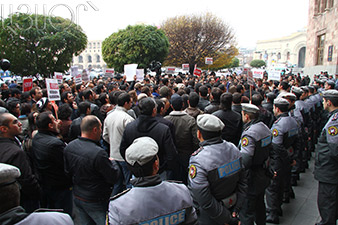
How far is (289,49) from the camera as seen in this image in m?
75.0

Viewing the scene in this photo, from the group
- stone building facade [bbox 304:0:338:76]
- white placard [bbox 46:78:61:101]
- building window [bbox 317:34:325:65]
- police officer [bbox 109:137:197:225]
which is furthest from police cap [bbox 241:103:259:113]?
building window [bbox 317:34:325:65]

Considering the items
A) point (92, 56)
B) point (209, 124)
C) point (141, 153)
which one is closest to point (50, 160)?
point (141, 153)

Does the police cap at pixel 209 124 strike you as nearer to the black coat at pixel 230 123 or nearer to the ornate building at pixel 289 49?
the black coat at pixel 230 123

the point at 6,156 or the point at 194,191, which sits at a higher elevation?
the point at 6,156

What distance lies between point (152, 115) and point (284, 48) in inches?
A: 3293

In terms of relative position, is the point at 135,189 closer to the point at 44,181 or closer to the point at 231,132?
the point at 44,181

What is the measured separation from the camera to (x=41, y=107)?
18.3 ft

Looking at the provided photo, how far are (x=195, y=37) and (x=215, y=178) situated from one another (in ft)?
83.5

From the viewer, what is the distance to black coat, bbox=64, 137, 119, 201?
9.83ft

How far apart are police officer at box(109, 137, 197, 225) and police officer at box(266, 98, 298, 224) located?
8.60ft

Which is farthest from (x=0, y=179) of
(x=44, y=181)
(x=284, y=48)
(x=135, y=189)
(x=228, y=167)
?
(x=284, y=48)

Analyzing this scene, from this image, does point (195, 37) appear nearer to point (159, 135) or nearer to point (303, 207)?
point (303, 207)

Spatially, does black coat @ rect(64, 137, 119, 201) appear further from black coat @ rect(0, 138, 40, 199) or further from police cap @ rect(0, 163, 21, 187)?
police cap @ rect(0, 163, 21, 187)

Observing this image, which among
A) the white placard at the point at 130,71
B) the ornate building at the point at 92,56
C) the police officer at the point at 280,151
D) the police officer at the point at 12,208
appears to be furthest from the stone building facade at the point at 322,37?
the ornate building at the point at 92,56
